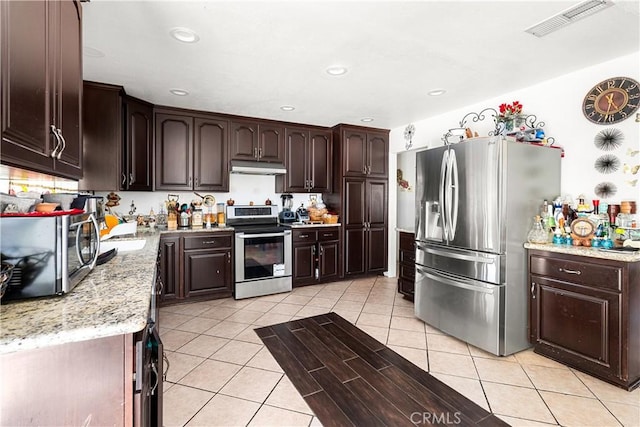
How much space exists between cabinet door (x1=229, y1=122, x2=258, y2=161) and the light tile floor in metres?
1.95

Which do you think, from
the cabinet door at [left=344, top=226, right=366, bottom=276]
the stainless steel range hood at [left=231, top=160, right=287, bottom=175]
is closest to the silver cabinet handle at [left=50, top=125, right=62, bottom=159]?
the stainless steel range hood at [left=231, top=160, right=287, bottom=175]

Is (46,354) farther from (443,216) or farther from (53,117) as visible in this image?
(443,216)

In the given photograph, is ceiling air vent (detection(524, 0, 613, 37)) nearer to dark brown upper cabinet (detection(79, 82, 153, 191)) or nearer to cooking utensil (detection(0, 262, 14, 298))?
cooking utensil (detection(0, 262, 14, 298))

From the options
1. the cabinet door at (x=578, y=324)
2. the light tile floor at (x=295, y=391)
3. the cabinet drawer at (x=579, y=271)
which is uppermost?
the cabinet drawer at (x=579, y=271)

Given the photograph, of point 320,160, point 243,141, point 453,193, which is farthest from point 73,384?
point 320,160

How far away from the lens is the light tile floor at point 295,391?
1696 mm

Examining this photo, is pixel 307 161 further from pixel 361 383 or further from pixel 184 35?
pixel 361 383

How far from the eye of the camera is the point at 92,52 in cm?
217

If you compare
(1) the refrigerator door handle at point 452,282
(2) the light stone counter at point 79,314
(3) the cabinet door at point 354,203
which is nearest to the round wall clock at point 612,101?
(1) the refrigerator door handle at point 452,282

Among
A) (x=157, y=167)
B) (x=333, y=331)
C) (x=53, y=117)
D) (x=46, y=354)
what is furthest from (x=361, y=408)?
(x=157, y=167)

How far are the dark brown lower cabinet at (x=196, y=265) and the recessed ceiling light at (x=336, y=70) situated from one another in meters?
2.19

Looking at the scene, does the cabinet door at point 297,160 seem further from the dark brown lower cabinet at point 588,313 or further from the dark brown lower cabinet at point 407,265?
the dark brown lower cabinet at point 588,313

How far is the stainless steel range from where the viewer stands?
3660 mm

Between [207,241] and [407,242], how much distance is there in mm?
A: 2424
